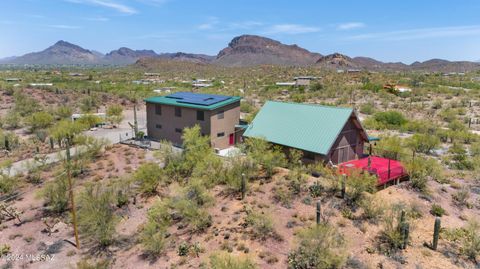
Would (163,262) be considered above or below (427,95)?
below

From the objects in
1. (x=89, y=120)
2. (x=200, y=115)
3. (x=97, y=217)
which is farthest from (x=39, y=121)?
(x=97, y=217)

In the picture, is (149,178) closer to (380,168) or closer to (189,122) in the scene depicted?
(189,122)

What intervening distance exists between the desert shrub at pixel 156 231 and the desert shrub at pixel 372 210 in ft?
35.0

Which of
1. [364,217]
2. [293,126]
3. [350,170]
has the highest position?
[293,126]

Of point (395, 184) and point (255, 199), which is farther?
point (395, 184)

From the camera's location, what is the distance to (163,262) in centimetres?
1603

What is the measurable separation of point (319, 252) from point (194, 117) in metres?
18.9

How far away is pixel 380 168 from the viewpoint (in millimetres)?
23266

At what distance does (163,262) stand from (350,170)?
12.2 metres

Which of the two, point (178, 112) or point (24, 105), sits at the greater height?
point (178, 112)

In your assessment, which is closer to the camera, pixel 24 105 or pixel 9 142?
pixel 9 142

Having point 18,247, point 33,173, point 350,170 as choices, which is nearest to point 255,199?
point 350,170

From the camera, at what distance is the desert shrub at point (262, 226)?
57.0 ft

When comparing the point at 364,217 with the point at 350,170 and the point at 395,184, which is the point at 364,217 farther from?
the point at 395,184
